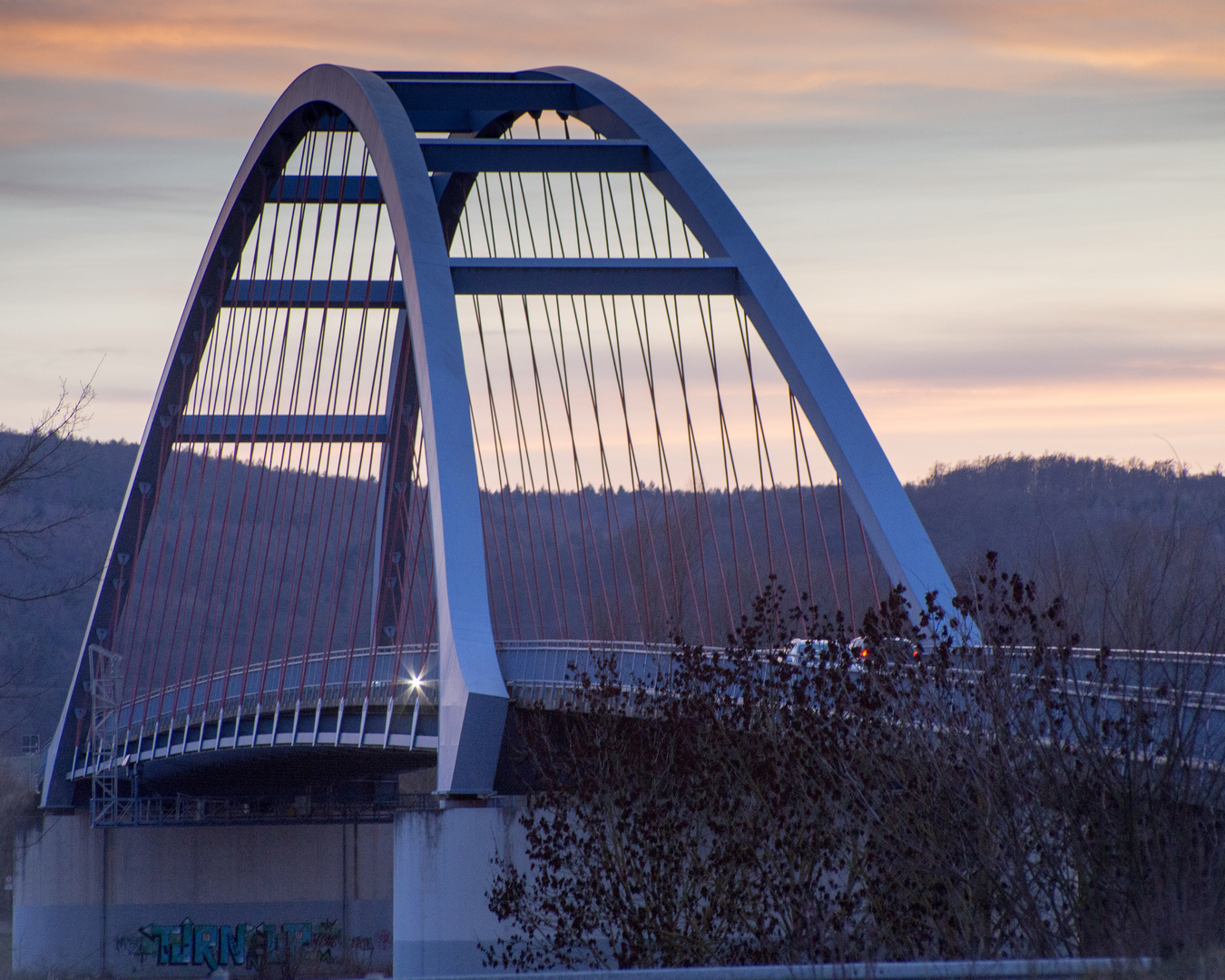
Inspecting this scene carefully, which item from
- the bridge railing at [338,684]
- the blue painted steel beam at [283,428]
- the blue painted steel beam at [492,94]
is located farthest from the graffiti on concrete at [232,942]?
the blue painted steel beam at [492,94]

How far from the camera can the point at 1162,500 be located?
115m

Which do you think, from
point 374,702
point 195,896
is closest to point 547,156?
point 374,702

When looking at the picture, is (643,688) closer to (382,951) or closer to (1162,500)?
(382,951)

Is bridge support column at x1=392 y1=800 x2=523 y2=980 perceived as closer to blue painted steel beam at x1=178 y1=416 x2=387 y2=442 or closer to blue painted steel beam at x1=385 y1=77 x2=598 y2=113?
blue painted steel beam at x1=385 y1=77 x2=598 y2=113

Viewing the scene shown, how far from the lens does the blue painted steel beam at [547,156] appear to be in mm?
28703

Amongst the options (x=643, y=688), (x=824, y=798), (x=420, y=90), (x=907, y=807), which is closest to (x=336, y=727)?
(x=420, y=90)

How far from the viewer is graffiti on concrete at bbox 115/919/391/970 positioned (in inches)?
2090

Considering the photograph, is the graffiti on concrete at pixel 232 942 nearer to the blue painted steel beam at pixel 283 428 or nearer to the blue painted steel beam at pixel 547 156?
the blue painted steel beam at pixel 283 428

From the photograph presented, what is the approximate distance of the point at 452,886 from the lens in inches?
957

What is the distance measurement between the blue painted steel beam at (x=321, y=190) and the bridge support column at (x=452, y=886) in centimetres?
1865

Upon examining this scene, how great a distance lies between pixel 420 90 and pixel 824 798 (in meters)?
20.2

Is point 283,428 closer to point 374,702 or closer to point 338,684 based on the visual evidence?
point 338,684

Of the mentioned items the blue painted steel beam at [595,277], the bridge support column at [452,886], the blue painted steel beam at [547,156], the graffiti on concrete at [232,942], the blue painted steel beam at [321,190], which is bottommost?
the graffiti on concrete at [232,942]

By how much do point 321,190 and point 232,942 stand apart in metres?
26.4
